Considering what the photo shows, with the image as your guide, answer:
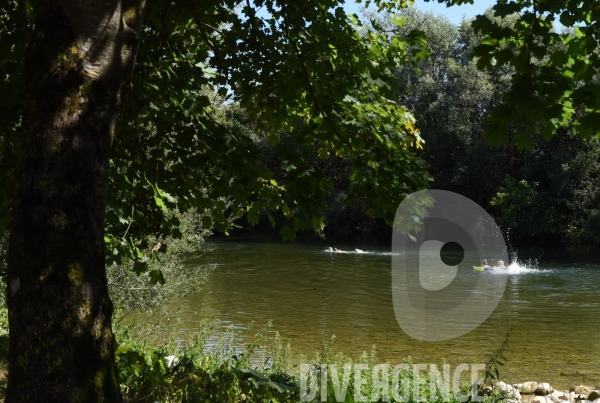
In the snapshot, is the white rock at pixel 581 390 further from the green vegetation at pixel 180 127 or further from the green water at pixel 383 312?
the green vegetation at pixel 180 127

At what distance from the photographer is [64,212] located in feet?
9.86

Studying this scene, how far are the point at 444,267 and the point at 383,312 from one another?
11359mm

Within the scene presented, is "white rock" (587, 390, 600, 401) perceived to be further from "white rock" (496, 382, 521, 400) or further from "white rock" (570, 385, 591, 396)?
"white rock" (496, 382, 521, 400)

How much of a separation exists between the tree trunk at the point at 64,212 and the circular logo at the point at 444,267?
286 cm

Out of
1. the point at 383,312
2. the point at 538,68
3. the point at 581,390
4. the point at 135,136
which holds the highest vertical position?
the point at 538,68

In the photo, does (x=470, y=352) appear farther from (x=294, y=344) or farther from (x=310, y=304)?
(x=310, y=304)

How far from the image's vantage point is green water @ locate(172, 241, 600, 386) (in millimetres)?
12109

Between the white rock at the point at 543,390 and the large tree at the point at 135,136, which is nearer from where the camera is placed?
the large tree at the point at 135,136

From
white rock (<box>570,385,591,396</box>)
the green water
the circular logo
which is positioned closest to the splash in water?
the green water

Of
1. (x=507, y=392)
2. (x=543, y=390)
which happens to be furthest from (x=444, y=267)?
(x=507, y=392)

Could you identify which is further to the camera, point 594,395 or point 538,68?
point 594,395

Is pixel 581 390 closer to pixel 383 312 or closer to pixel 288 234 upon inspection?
pixel 288 234

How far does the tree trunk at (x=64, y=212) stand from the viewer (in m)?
2.92

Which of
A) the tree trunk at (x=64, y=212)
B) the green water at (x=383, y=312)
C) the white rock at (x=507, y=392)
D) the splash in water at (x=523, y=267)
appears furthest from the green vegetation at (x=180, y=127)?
the splash in water at (x=523, y=267)
